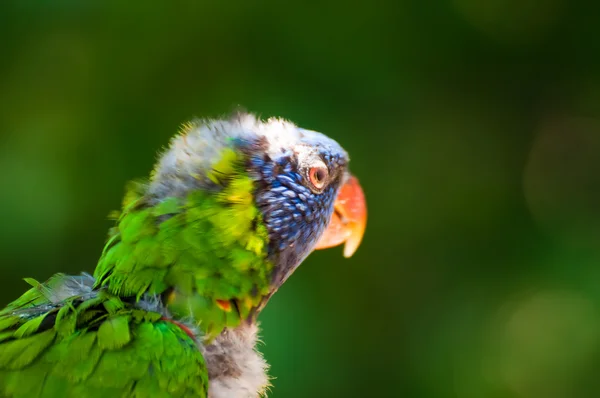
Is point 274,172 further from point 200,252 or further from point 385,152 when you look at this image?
point 385,152

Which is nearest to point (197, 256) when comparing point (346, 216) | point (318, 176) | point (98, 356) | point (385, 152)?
point (98, 356)

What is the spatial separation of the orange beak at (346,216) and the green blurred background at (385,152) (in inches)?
30.3

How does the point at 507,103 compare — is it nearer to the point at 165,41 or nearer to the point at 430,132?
the point at 430,132

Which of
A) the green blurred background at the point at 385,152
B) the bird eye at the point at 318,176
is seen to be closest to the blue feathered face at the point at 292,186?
the bird eye at the point at 318,176

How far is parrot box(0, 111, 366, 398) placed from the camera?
2.85ft

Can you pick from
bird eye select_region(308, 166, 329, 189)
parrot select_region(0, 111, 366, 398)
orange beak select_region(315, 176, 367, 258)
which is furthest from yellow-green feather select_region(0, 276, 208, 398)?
orange beak select_region(315, 176, 367, 258)

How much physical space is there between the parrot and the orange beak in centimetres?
10

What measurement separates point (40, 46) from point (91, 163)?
456 mm

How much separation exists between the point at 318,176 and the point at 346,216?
0.20 m

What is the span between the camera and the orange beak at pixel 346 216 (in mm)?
1384

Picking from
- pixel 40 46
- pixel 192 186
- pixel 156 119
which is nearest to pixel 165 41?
pixel 156 119

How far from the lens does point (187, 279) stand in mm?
997

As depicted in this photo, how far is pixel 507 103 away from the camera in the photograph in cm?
244

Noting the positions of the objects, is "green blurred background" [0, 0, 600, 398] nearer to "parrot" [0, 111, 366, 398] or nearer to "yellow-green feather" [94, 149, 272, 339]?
"parrot" [0, 111, 366, 398]
